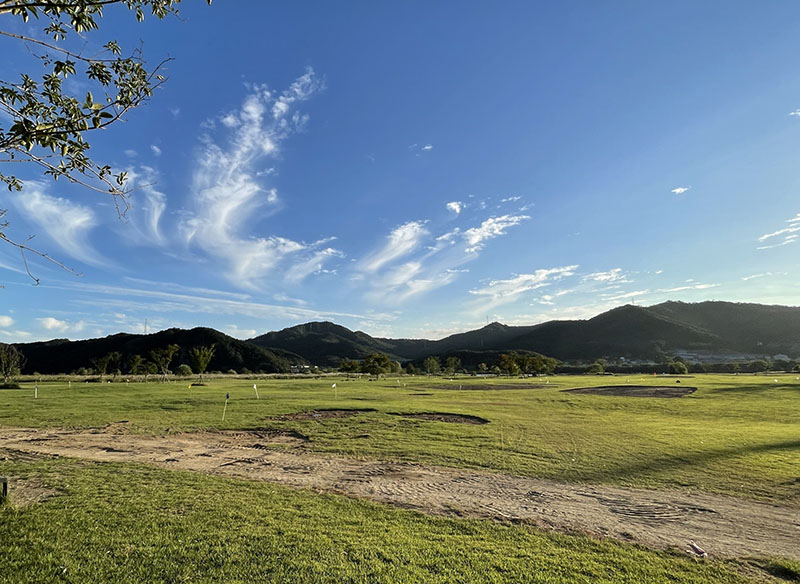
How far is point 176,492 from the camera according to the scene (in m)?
9.13

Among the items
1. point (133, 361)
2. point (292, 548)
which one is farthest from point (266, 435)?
point (133, 361)

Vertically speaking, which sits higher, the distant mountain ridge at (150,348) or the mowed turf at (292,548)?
the distant mountain ridge at (150,348)

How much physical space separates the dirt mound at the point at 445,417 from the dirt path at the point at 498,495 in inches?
358

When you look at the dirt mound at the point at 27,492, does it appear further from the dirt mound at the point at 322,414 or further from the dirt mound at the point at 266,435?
the dirt mound at the point at 322,414

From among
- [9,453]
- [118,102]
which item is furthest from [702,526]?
[9,453]

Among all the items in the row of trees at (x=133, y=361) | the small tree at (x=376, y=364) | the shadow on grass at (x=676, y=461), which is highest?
the row of trees at (x=133, y=361)

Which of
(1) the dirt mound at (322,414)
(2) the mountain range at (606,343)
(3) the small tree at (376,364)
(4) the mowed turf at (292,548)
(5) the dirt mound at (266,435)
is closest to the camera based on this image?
(4) the mowed turf at (292,548)

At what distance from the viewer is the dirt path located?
A: 7809 millimetres

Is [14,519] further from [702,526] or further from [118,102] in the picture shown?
[702,526]

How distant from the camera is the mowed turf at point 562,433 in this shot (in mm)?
12211

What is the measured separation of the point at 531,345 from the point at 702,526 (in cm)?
19680

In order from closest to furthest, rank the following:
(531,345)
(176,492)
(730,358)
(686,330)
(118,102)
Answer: (118,102) → (176,492) → (730,358) → (686,330) → (531,345)

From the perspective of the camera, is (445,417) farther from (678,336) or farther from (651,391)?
(678,336)

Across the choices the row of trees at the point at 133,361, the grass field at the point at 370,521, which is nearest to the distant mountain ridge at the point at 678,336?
the row of trees at the point at 133,361
